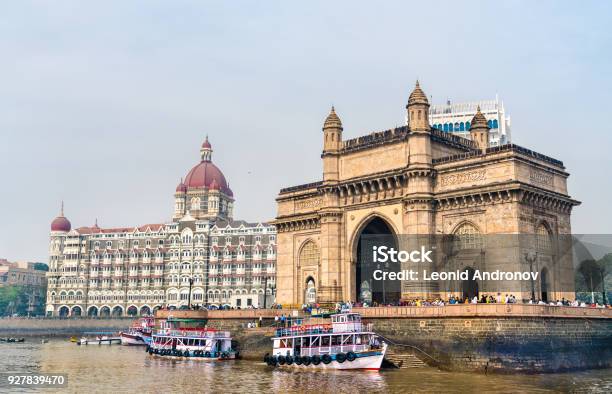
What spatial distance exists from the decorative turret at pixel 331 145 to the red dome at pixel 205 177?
265ft

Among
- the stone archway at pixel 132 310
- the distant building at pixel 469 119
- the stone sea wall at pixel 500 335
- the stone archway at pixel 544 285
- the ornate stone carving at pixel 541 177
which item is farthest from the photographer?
the stone archway at pixel 132 310

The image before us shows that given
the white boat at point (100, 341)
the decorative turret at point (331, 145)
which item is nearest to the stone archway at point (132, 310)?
the white boat at point (100, 341)

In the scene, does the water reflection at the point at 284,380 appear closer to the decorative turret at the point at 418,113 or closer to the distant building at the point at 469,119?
the decorative turret at the point at 418,113

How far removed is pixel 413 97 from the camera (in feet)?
184

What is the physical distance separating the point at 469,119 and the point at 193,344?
6743 centimetres

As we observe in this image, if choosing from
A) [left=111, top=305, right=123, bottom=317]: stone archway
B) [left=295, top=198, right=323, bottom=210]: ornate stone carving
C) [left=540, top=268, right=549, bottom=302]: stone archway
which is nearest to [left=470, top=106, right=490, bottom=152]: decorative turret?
[left=540, top=268, right=549, bottom=302]: stone archway

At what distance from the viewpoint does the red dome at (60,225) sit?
146 m

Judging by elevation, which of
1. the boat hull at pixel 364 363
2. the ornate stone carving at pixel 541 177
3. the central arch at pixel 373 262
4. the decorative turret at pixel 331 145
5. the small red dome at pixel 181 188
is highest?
the small red dome at pixel 181 188

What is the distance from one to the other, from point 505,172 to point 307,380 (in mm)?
21469

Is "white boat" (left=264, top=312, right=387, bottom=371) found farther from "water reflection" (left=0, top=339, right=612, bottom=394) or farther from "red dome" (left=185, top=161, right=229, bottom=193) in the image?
"red dome" (left=185, top=161, right=229, bottom=193)

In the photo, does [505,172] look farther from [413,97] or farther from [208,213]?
[208,213]

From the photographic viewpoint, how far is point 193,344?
5847 cm

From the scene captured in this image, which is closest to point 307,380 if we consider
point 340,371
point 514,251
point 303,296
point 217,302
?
point 340,371

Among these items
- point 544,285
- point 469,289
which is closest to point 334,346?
point 469,289
